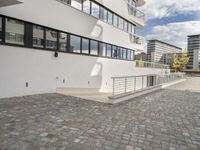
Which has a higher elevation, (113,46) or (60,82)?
(113,46)

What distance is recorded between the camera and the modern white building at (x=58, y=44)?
7.23 metres

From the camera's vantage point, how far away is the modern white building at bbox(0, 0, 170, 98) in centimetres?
723

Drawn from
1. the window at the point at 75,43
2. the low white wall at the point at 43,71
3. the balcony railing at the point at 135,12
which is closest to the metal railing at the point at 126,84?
the low white wall at the point at 43,71

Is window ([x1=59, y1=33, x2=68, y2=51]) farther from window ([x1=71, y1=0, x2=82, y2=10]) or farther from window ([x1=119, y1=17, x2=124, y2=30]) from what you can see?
window ([x1=119, y1=17, x2=124, y2=30])

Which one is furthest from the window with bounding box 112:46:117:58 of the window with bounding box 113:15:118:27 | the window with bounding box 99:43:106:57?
the window with bounding box 113:15:118:27

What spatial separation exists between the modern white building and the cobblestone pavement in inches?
79.8

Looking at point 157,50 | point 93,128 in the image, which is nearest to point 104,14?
point 93,128

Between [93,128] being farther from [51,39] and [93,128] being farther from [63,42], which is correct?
[63,42]

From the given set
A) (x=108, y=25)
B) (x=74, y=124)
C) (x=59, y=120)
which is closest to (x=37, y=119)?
(x=59, y=120)

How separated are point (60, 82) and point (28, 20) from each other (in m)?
3.76

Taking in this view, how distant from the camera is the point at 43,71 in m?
8.59

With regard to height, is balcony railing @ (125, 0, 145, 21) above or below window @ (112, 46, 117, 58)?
above

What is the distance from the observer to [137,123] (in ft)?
15.7

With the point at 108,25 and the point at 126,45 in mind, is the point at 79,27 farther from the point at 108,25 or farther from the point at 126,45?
the point at 126,45
